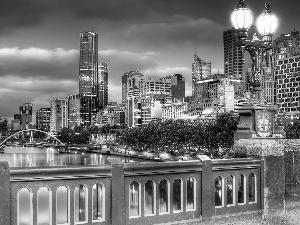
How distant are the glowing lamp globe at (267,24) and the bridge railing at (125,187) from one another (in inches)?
166

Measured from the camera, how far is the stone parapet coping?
11.3 metres

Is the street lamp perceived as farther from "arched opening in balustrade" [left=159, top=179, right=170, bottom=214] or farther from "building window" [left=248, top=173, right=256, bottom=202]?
"arched opening in balustrade" [left=159, top=179, right=170, bottom=214]

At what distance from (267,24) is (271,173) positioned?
454cm

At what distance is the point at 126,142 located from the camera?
427 ft

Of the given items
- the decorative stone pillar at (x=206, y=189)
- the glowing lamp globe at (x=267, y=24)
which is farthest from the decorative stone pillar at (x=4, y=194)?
the glowing lamp globe at (x=267, y=24)

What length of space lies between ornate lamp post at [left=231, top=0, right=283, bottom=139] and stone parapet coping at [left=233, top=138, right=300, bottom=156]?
0.24 m

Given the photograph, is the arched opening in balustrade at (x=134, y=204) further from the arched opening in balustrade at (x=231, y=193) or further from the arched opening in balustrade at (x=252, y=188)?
the arched opening in balustrade at (x=252, y=188)

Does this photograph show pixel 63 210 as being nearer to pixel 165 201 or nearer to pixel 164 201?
pixel 165 201

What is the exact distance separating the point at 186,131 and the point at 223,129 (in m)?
17.9

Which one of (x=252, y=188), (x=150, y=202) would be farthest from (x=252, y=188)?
(x=150, y=202)

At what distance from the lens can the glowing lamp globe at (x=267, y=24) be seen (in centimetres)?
1305

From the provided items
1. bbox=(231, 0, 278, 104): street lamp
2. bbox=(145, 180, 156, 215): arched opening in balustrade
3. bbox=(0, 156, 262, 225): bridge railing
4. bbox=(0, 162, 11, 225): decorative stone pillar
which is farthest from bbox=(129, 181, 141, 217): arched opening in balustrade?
bbox=(231, 0, 278, 104): street lamp

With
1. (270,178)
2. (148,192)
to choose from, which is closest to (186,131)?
(148,192)

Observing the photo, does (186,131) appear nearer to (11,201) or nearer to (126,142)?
(126,142)
